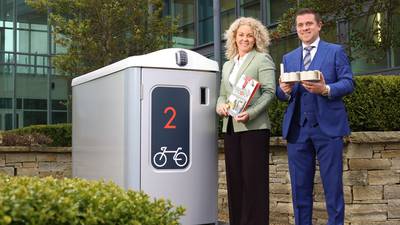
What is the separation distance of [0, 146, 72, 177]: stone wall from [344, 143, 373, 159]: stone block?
584 centimetres

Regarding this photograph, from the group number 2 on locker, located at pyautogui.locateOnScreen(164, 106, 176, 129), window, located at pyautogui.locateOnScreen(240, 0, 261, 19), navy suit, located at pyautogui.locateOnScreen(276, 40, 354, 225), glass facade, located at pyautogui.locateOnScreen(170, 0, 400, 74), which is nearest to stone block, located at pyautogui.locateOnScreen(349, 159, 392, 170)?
navy suit, located at pyautogui.locateOnScreen(276, 40, 354, 225)

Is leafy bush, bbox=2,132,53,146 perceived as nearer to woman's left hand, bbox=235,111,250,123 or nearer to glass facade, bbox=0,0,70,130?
woman's left hand, bbox=235,111,250,123

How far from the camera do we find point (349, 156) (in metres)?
→ 5.61

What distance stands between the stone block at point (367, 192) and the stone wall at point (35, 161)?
19.2 feet

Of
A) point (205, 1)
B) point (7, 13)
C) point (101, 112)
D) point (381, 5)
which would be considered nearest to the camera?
point (101, 112)

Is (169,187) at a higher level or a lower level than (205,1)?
lower

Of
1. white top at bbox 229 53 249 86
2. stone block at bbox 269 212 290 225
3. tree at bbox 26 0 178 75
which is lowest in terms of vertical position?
Result: stone block at bbox 269 212 290 225

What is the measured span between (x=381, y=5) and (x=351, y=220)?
3640mm

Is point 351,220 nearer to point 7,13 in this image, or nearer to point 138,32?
point 138,32

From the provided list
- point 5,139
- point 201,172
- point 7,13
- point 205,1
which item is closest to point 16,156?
point 5,139

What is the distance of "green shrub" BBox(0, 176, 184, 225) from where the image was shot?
242cm

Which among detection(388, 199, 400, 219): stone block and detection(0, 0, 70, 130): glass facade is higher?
detection(0, 0, 70, 130): glass facade

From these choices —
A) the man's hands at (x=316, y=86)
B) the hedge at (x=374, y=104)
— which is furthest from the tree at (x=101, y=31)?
the man's hands at (x=316, y=86)

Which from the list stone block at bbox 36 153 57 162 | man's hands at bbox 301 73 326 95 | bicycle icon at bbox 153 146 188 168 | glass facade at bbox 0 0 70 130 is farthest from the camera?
glass facade at bbox 0 0 70 130
